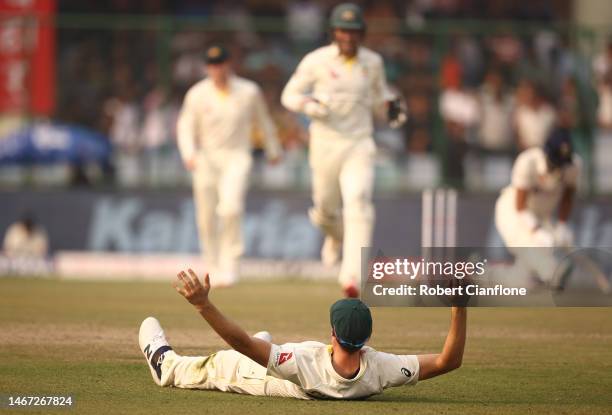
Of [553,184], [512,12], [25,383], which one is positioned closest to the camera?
[25,383]

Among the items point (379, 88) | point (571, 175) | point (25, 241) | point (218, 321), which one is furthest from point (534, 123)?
point (218, 321)

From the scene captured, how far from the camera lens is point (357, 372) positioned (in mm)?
6859

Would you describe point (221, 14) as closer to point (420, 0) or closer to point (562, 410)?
point (420, 0)

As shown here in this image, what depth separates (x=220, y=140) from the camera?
1509cm

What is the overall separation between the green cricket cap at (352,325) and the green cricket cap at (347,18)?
18.1 ft

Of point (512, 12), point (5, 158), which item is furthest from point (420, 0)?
point (5, 158)

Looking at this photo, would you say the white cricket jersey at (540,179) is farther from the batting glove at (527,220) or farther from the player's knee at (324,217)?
the player's knee at (324,217)

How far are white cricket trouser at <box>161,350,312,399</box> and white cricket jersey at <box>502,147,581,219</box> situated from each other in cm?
709

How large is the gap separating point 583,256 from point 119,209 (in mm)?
6875

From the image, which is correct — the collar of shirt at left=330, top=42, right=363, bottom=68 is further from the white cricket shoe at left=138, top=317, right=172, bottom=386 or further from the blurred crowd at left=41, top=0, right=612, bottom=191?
the blurred crowd at left=41, top=0, right=612, bottom=191

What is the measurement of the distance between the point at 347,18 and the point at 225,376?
17.3ft

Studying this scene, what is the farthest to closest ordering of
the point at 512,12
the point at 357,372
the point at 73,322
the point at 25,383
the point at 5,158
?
the point at 512,12 → the point at 5,158 → the point at 73,322 → the point at 25,383 → the point at 357,372

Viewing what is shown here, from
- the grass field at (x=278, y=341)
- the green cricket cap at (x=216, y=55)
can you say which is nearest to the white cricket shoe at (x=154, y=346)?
the grass field at (x=278, y=341)

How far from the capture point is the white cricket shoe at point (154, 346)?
7.43 metres
